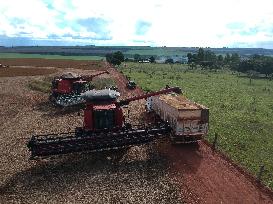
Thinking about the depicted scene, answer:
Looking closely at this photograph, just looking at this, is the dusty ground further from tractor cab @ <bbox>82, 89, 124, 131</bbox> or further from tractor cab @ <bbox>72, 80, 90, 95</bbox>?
tractor cab @ <bbox>72, 80, 90, 95</bbox>

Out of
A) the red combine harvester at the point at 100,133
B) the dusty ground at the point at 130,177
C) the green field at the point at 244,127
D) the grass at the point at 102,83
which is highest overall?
the red combine harvester at the point at 100,133

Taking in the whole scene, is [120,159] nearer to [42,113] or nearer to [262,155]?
[262,155]

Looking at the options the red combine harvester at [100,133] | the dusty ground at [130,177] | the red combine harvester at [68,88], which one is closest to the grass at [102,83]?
the red combine harvester at [68,88]

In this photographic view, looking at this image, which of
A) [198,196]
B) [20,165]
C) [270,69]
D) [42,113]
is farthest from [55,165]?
[270,69]

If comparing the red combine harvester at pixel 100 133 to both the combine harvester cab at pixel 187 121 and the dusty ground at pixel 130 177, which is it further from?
the dusty ground at pixel 130 177

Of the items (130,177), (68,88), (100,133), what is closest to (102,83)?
(68,88)

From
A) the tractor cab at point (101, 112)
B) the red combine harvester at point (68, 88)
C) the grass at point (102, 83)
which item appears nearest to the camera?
the tractor cab at point (101, 112)

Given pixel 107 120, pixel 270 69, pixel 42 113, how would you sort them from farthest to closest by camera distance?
Result: 1. pixel 270 69
2. pixel 42 113
3. pixel 107 120

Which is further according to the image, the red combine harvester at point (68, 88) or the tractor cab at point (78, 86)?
the tractor cab at point (78, 86)

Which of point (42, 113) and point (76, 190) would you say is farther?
point (42, 113)
